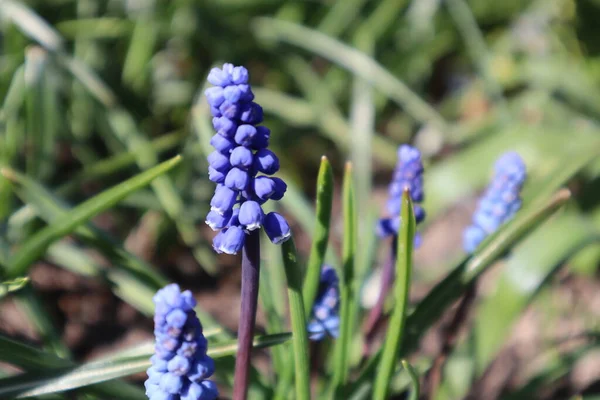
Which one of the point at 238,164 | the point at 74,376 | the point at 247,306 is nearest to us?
the point at 238,164

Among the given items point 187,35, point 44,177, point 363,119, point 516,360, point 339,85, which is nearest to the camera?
point 44,177

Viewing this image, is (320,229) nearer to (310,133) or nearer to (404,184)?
(404,184)

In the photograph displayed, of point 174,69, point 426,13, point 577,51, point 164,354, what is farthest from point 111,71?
point 577,51

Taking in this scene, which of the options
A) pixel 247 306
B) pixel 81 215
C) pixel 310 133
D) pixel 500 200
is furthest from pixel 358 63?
pixel 247 306

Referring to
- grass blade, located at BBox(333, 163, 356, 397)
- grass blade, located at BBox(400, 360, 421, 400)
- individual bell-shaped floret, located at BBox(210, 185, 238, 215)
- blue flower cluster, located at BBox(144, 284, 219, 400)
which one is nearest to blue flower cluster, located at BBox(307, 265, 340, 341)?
grass blade, located at BBox(333, 163, 356, 397)

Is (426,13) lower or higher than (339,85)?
higher

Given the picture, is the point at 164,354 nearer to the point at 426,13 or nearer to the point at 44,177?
the point at 44,177
